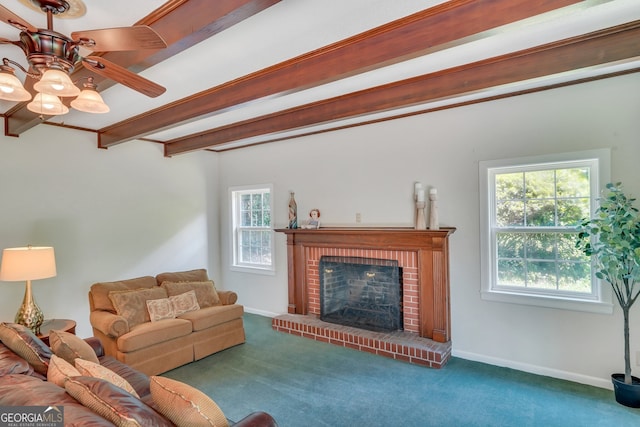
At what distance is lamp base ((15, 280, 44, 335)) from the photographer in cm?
302

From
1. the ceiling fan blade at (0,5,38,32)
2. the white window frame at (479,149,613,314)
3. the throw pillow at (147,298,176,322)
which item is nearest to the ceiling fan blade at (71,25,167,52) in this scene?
the ceiling fan blade at (0,5,38,32)

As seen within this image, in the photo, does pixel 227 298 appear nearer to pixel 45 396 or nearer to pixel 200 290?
pixel 200 290

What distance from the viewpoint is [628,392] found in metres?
2.68

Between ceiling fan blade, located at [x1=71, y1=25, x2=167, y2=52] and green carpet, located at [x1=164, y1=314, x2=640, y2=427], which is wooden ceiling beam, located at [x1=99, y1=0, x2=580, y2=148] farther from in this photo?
green carpet, located at [x1=164, y1=314, x2=640, y2=427]

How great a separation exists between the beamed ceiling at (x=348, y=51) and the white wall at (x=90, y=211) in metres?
0.60

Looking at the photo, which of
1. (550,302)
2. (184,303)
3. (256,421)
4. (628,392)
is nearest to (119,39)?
(256,421)

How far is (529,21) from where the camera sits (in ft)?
5.61

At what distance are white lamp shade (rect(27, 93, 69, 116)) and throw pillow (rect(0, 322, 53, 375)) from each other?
4.64ft

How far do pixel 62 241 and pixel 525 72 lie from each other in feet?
16.8

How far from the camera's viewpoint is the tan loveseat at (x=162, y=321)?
10.8ft

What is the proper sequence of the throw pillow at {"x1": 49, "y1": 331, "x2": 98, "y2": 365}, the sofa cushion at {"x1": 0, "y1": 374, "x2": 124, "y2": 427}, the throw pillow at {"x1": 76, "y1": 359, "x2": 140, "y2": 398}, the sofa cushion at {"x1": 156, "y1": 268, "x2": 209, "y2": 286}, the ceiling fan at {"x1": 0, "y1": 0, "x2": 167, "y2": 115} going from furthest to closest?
the sofa cushion at {"x1": 156, "y1": 268, "x2": 209, "y2": 286}, the throw pillow at {"x1": 49, "y1": 331, "x2": 98, "y2": 365}, the throw pillow at {"x1": 76, "y1": 359, "x2": 140, "y2": 398}, the ceiling fan at {"x1": 0, "y1": 0, "x2": 167, "y2": 115}, the sofa cushion at {"x1": 0, "y1": 374, "x2": 124, "y2": 427}

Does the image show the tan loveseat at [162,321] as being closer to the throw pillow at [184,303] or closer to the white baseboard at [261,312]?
the throw pillow at [184,303]

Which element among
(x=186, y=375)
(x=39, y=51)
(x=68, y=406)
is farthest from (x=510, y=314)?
(x=39, y=51)

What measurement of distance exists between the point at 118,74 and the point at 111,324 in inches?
96.2
